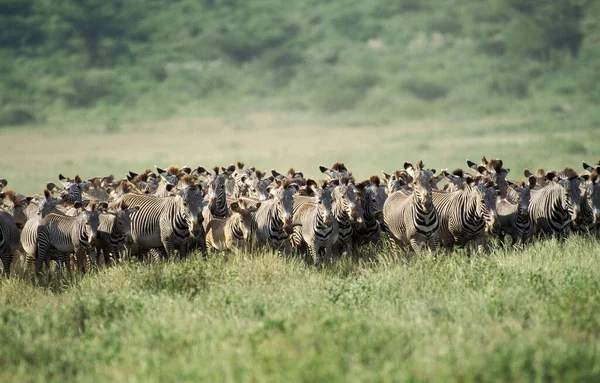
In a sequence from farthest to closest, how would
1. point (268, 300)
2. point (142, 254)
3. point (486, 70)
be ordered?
point (486, 70), point (142, 254), point (268, 300)

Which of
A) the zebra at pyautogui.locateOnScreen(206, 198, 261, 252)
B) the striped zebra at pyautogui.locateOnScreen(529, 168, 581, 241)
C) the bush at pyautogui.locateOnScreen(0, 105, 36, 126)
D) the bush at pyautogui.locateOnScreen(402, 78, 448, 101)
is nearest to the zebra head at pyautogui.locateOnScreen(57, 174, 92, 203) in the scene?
the zebra at pyautogui.locateOnScreen(206, 198, 261, 252)

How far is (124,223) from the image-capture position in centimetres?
1388

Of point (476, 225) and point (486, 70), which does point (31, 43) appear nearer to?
point (486, 70)

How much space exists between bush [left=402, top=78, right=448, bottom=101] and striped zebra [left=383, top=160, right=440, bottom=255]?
6881cm

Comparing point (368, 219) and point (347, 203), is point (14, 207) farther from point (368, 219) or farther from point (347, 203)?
point (368, 219)

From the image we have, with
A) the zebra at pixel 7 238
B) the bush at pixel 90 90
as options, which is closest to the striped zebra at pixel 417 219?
the zebra at pixel 7 238

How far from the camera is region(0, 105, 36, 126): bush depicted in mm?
69188

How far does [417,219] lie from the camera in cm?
1355

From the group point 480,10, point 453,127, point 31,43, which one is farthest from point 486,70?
point 31,43

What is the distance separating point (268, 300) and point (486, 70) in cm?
7785

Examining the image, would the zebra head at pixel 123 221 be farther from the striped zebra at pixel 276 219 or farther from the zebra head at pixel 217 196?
the striped zebra at pixel 276 219

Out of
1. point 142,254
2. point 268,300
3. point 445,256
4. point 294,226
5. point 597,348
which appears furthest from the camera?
point 142,254

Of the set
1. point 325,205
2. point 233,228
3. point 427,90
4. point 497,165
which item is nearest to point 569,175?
point 497,165

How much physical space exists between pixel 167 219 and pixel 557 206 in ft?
21.9
